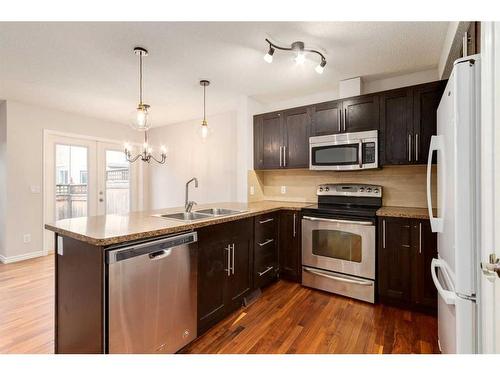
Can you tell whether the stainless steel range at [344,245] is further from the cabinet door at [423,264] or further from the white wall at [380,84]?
the white wall at [380,84]

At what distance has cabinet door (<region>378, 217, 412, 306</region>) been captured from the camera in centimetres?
227

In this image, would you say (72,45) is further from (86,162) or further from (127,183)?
(127,183)

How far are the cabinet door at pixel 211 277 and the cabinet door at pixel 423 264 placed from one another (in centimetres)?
171

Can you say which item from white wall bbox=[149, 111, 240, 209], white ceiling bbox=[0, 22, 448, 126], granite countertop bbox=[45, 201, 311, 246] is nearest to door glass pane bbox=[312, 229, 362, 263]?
granite countertop bbox=[45, 201, 311, 246]

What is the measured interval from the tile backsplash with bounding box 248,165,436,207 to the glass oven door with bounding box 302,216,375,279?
0.75 metres

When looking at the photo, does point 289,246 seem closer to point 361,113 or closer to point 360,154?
point 360,154

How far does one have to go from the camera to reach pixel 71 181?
14.2 ft

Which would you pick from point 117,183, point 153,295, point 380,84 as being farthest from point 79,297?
point 117,183

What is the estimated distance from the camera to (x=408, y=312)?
7.39 feet

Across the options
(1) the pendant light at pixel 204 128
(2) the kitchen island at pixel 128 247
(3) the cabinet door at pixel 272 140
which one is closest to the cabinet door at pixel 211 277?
(2) the kitchen island at pixel 128 247

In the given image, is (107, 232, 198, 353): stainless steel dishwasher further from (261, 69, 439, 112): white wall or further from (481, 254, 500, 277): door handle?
(261, 69, 439, 112): white wall

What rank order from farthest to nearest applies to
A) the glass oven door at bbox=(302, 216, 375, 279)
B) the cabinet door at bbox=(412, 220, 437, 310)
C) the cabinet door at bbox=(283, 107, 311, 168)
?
1. the cabinet door at bbox=(283, 107, 311, 168)
2. the glass oven door at bbox=(302, 216, 375, 279)
3. the cabinet door at bbox=(412, 220, 437, 310)

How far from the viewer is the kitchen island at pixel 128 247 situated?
131cm
